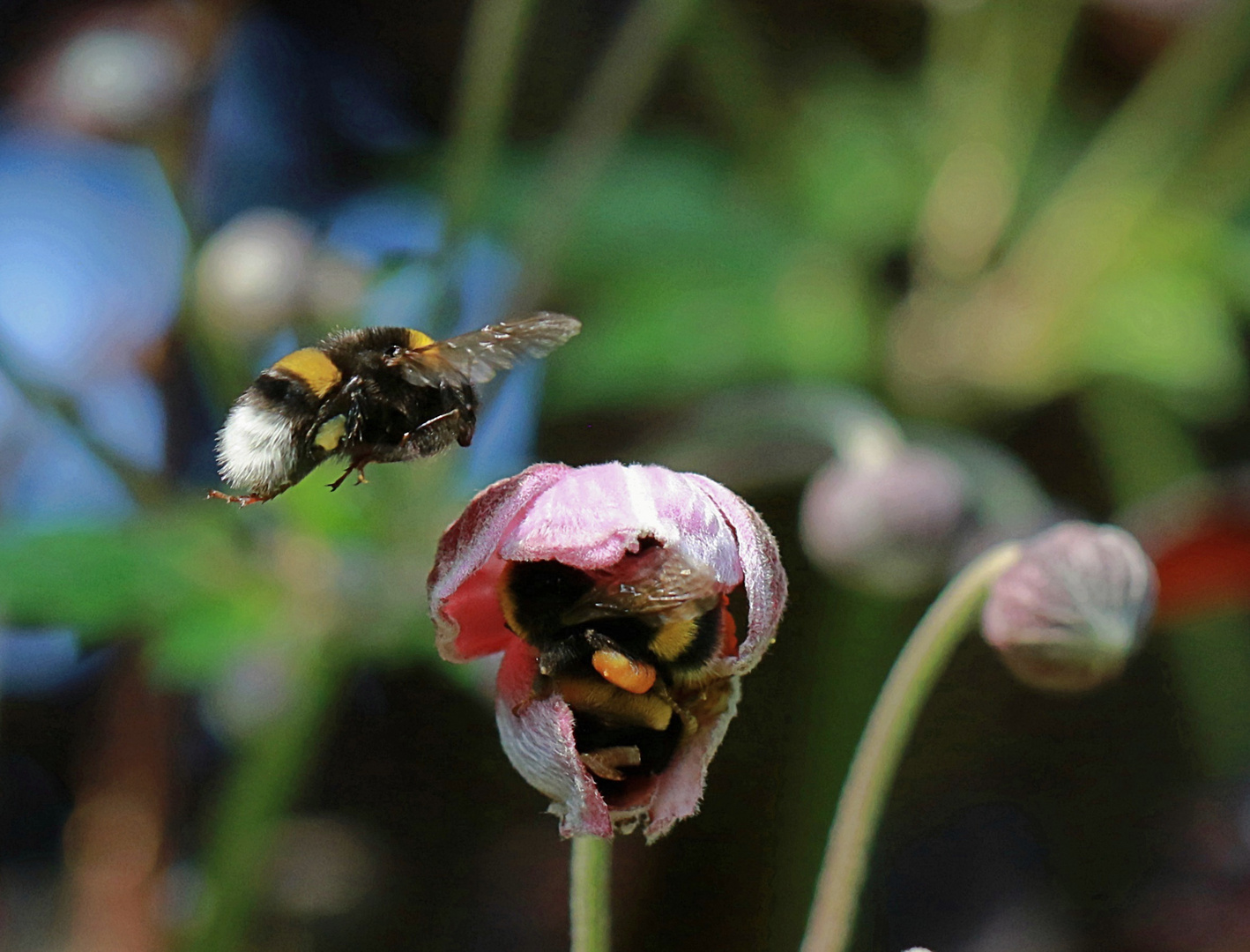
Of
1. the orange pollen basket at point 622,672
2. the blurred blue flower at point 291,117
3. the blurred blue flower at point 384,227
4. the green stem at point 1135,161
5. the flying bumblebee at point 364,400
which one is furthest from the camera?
the blurred blue flower at point 291,117

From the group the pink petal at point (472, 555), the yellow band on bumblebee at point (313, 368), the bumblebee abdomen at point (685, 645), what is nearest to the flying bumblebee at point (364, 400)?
the yellow band on bumblebee at point (313, 368)

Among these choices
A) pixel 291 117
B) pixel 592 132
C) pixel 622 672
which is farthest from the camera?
pixel 291 117

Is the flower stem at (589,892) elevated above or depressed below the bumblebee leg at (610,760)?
below

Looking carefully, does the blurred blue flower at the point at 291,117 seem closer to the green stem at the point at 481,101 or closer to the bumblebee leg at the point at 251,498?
the green stem at the point at 481,101

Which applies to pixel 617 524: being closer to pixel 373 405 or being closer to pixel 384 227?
pixel 373 405

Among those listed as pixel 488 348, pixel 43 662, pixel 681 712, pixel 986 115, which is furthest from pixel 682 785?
pixel 986 115

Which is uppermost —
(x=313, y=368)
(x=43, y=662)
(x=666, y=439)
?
(x=313, y=368)

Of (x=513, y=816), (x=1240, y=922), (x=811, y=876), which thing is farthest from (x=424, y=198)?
(x=1240, y=922)
